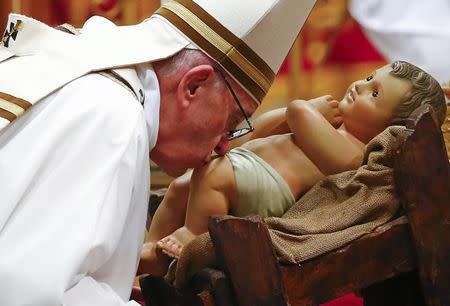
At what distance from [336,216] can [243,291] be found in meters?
0.26

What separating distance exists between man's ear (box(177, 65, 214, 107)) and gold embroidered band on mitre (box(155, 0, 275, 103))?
0.05 metres

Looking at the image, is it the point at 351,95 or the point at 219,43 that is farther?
the point at 351,95

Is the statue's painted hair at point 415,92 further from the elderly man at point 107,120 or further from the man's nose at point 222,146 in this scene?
the man's nose at point 222,146

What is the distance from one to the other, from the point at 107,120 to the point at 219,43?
34 cm

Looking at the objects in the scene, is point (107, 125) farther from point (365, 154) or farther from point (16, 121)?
point (365, 154)

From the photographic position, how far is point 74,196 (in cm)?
151

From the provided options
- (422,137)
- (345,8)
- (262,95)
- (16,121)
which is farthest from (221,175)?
(345,8)

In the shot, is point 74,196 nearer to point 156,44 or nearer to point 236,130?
point 156,44

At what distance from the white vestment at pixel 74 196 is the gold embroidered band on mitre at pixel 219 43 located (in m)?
0.23

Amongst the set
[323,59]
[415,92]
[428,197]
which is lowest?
[323,59]

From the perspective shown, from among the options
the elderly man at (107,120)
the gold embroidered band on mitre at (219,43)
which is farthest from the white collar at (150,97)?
the gold embroidered band on mitre at (219,43)

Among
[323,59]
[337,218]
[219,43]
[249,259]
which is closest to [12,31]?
[219,43]

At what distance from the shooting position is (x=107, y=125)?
158 cm

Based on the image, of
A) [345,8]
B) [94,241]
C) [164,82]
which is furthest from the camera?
[345,8]
